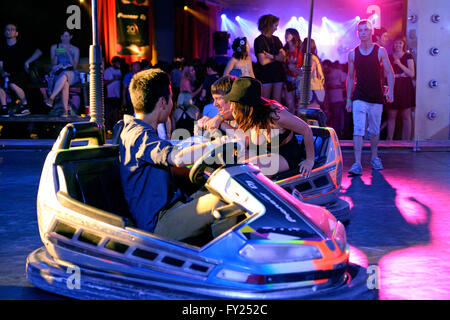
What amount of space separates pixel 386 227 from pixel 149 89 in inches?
72.1

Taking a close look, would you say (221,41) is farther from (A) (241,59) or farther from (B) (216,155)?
(B) (216,155)

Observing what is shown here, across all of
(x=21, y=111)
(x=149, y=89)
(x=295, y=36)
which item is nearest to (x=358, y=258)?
(x=149, y=89)

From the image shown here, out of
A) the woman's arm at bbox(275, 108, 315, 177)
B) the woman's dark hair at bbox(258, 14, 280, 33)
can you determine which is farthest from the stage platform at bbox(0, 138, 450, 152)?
the woman's arm at bbox(275, 108, 315, 177)

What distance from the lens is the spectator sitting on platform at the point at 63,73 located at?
8.41 metres

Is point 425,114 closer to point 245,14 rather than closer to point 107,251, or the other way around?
point 107,251

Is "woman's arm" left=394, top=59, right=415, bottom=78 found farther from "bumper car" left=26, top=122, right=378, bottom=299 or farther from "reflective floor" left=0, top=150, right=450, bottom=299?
"bumper car" left=26, top=122, right=378, bottom=299

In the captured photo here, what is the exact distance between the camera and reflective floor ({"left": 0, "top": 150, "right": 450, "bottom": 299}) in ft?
8.02

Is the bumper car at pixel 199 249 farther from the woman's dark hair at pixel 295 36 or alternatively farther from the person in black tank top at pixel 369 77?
the woman's dark hair at pixel 295 36

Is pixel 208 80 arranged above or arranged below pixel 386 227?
above

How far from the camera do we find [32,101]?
9.85m

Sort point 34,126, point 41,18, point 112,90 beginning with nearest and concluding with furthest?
point 34,126
point 112,90
point 41,18

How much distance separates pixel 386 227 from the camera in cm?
349

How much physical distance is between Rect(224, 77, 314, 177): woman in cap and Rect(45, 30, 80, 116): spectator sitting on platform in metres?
5.57

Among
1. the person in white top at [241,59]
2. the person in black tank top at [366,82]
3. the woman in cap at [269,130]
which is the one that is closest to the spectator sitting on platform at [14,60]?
the person in white top at [241,59]
